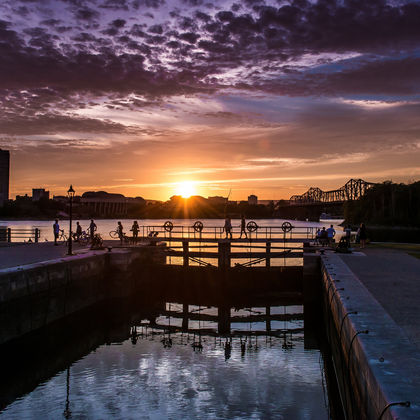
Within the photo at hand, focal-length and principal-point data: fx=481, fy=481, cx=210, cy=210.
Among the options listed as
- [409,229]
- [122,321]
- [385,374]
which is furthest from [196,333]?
[409,229]

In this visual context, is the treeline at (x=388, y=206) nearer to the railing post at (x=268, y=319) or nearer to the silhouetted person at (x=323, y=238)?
the silhouetted person at (x=323, y=238)

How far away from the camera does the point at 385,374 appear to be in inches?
268

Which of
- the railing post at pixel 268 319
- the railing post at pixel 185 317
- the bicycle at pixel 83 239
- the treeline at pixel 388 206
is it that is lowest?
the railing post at pixel 185 317

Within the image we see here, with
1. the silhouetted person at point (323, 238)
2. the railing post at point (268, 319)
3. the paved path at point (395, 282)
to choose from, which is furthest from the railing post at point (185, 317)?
the silhouetted person at point (323, 238)

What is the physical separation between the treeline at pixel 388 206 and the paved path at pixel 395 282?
7712 cm

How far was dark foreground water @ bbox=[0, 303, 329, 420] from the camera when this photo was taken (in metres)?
13.0

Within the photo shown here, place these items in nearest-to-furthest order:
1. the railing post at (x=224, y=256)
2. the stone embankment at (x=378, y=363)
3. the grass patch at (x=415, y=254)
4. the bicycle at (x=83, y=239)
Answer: the stone embankment at (x=378, y=363)
the grass patch at (x=415, y=254)
the railing post at (x=224, y=256)
the bicycle at (x=83, y=239)

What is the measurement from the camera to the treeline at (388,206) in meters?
101

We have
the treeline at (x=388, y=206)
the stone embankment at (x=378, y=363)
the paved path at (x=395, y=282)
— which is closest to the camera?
the stone embankment at (x=378, y=363)

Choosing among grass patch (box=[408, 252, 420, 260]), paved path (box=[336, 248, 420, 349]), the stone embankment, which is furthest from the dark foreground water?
grass patch (box=[408, 252, 420, 260])

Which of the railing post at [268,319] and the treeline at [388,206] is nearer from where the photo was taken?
the railing post at [268,319]

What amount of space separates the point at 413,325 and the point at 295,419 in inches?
159

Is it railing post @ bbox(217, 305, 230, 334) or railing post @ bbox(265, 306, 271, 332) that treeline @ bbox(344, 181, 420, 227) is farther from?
railing post @ bbox(217, 305, 230, 334)

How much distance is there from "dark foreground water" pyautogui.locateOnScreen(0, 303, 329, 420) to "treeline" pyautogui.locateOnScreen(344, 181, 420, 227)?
280ft
